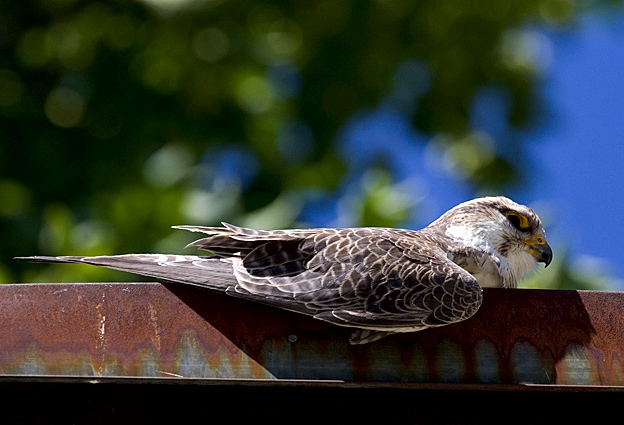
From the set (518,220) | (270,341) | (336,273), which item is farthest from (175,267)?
Answer: (518,220)

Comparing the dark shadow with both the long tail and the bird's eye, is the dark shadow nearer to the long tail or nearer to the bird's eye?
the long tail

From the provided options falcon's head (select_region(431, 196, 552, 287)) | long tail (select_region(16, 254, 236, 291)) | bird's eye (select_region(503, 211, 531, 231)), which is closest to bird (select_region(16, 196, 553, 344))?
long tail (select_region(16, 254, 236, 291))

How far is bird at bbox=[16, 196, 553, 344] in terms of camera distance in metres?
2.61

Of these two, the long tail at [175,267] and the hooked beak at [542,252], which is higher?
the hooked beak at [542,252]

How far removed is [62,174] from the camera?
252 inches

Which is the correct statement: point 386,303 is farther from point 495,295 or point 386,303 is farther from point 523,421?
point 523,421

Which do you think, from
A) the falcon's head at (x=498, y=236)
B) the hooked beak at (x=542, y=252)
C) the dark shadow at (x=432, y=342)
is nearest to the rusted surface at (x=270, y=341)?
the dark shadow at (x=432, y=342)

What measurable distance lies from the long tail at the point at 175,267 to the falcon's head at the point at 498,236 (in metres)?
1.28

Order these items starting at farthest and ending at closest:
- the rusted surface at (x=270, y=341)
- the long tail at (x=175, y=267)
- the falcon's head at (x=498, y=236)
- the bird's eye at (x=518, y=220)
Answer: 1. the bird's eye at (x=518, y=220)
2. the falcon's head at (x=498, y=236)
3. the long tail at (x=175, y=267)
4. the rusted surface at (x=270, y=341)

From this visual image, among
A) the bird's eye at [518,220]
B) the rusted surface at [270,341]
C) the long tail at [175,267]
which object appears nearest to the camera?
the rusted surface at [270,341]

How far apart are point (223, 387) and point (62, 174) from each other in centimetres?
421

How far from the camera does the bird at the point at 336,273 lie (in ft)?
8.55

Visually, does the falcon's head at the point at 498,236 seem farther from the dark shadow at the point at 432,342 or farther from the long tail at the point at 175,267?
the long tail at the point at 175,267

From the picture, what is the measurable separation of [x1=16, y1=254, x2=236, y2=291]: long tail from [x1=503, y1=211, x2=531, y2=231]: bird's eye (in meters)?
1.50
